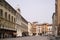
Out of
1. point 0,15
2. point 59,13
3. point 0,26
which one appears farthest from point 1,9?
point 59,13

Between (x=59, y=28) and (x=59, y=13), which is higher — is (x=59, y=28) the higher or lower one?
the lower one

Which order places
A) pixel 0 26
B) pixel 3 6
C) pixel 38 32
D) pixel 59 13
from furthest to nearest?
pixel 38 32
pixel 59 13
pixel 3 6
pixel 0 26

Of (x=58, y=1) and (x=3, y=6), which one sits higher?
(x=58, y=1)

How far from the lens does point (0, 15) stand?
153ft

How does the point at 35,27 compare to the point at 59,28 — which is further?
the point at 35,27

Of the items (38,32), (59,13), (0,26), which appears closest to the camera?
(0,26)

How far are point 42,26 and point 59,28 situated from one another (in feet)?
326

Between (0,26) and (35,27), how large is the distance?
120179 mm

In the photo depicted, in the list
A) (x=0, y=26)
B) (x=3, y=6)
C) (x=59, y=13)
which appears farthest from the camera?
(x=59, y=13)

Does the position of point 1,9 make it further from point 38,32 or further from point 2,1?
point 38,32

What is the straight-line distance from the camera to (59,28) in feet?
227

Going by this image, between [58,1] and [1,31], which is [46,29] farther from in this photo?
[1,31]

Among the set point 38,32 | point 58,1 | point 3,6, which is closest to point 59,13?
point 58,1

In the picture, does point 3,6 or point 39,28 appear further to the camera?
point 39,28
